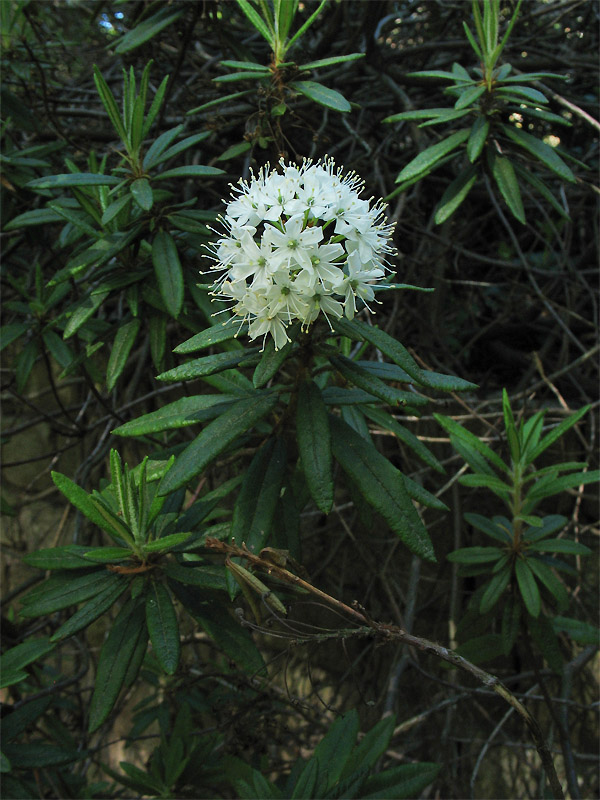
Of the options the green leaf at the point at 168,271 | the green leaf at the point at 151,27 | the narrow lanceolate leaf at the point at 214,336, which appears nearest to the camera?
the narrow lanceolate leaf at the point at 214,336

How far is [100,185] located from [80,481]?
45.6 inches

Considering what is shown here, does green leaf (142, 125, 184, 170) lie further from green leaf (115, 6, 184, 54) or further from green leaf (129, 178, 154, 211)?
green leaf (115, 6, 184, 54)

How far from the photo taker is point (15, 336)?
209 cm

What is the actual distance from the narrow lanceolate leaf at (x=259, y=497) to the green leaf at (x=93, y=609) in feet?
1.00

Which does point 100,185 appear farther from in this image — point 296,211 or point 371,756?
point 371,756

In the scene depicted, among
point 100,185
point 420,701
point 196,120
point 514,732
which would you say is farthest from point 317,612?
point 196,120

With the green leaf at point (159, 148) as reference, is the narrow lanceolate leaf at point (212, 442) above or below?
below

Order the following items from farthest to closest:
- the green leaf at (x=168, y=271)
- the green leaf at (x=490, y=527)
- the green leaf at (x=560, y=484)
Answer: the green leaf at (x=490, y=527), the green leaf at (x=560, y=484), the green leaf at (x=168, y=271)

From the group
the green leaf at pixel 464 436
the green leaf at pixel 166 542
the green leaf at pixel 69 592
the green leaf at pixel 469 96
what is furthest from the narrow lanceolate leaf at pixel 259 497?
the green leaf at pixel 469 96

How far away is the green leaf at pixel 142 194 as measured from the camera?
153 cm

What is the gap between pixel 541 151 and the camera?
180 cm

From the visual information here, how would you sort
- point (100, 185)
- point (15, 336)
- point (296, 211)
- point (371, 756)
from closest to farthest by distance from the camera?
point (296, 211) → point (371, 756) → point (100, 185) → point (15, 336)

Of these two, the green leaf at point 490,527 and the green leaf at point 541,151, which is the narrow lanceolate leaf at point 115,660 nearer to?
the green leaf at point 490,527

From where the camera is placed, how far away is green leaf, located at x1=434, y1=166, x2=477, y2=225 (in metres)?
1.89
